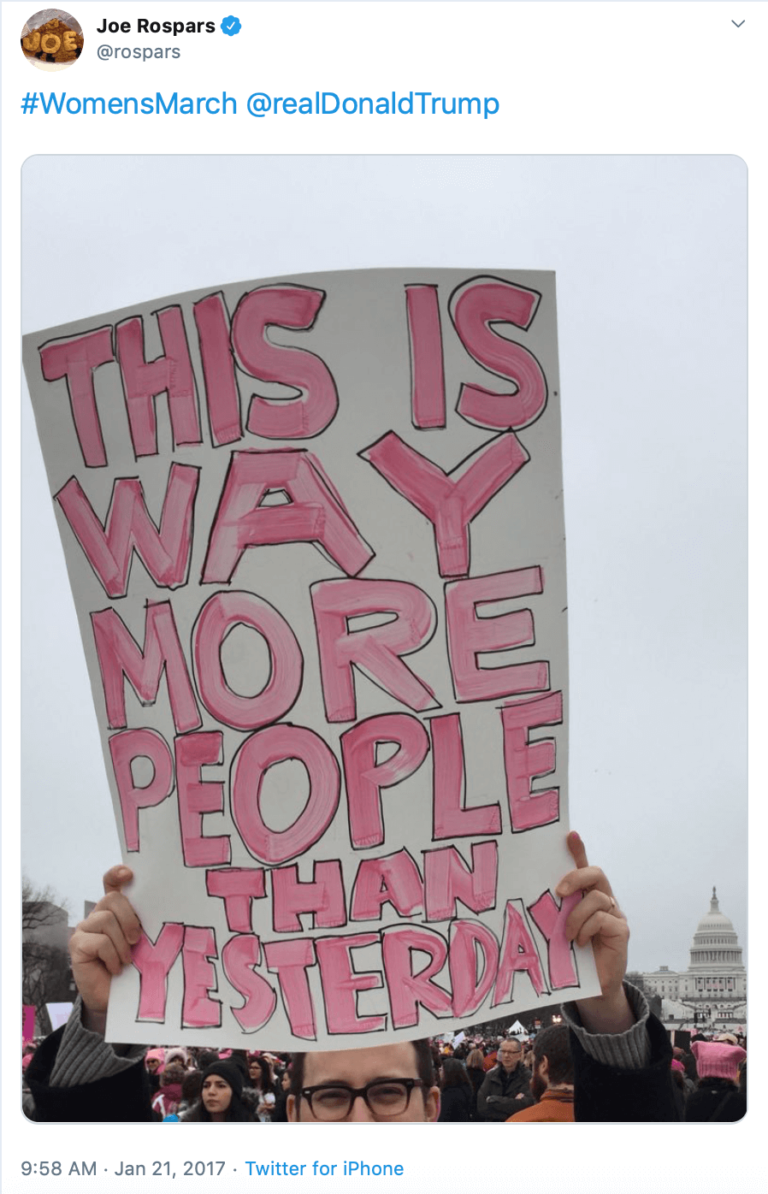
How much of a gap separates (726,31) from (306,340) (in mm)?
1088

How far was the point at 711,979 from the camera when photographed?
2.67 m

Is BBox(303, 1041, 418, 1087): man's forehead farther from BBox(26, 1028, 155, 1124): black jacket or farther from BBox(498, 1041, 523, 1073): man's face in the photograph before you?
BBox(26, 1028, 155, 1124): black jacket

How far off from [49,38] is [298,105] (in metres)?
0.55

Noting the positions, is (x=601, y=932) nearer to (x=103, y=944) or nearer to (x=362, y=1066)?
(x=362, y=1066)

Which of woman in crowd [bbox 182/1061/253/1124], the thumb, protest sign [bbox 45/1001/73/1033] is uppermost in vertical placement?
the thumb

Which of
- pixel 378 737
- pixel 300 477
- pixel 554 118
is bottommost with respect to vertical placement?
pixel 378 737

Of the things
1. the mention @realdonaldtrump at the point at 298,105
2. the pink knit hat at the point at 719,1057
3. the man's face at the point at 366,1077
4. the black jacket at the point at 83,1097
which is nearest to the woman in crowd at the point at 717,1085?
the pink knit hat at the point at 719,1057

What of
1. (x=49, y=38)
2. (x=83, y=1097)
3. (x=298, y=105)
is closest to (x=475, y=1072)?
(x=83, y=1097)

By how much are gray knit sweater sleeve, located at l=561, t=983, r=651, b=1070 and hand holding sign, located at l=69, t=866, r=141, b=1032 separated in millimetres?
935

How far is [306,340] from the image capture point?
2.65 m

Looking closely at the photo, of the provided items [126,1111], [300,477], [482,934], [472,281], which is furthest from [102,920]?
[472,281]

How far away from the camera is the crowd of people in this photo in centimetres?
261

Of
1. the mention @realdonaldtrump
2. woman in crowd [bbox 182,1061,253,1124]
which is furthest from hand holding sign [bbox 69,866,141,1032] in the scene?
the mention @realdonaldtrump
